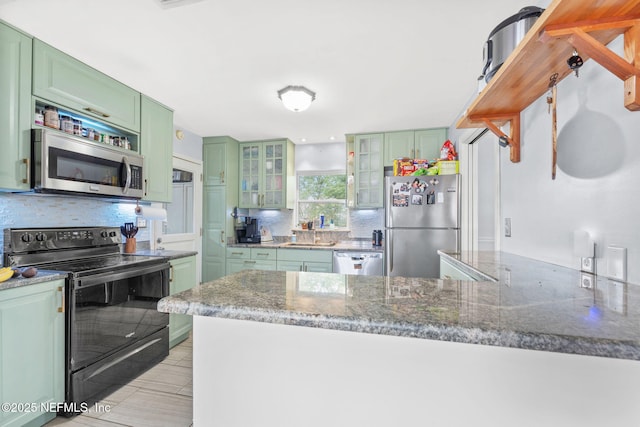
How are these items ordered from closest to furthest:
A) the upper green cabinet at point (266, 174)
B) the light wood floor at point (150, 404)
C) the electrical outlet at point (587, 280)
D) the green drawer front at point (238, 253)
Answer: the electrical outlet at point (587, 280) → the light wood floor at point (150, 404) → the green drawer front at point (238, 253) → the upper green cabinet at point (266, 174)

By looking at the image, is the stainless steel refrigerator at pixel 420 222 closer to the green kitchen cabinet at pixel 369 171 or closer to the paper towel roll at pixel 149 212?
the green kitchen cabinet at pixel 369 171

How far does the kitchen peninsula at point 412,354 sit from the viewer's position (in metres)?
0.55

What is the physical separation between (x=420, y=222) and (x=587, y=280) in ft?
7.02

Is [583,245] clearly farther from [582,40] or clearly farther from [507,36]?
[507,36]

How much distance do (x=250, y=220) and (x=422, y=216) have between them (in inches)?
99.8

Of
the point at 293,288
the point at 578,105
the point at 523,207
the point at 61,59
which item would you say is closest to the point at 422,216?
the point at 523,207

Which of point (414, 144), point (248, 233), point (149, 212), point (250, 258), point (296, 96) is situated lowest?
point (250, 258)

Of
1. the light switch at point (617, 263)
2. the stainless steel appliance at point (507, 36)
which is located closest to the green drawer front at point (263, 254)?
the stainless steel appliance at point (507, 36)

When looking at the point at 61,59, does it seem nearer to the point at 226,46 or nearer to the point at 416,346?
the point at 226,46

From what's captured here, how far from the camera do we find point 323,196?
14.5 feet

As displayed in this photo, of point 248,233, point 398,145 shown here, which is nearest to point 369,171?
point 398,145

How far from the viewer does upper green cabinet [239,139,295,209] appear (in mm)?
4164

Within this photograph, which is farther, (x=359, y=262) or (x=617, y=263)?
(x=359, y=262)

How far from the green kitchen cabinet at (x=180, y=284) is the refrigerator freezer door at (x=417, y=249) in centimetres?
208
